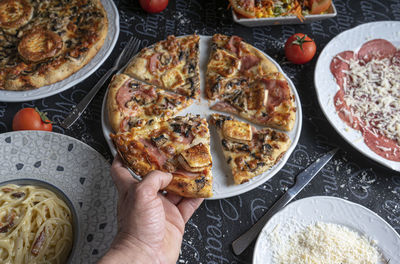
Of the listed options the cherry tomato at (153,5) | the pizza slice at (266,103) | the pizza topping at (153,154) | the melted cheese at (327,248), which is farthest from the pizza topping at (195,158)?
the cherry tomato at (153,5)

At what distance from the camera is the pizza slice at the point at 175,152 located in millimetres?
3393

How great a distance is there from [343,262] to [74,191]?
268cm

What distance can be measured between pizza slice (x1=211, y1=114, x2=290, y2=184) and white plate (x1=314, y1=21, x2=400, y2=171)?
725 mm

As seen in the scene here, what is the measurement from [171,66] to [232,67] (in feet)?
2.55

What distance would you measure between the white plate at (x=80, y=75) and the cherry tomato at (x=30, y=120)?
0.26 m

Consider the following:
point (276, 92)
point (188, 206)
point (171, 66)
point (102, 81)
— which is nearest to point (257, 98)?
point (276, 92)

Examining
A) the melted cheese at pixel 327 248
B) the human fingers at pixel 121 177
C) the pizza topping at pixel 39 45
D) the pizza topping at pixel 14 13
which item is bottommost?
the melted cheese at pixel 327 248

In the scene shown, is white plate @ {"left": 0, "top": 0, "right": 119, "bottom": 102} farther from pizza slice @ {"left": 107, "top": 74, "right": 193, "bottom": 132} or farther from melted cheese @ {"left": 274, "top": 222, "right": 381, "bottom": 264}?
melted cheese @ {"left": 274, "top": 222, "right": 381, "bottom": 264}

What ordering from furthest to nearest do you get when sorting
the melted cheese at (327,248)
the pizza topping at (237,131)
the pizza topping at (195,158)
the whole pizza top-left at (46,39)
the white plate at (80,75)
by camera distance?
1. the whole pizza top-left at (46,39)
2. the white plate at (80,75)
3. the pizza topping at (237,131)
4. the pizza topping at (195,158)
5. the melted cheese at (327,248)

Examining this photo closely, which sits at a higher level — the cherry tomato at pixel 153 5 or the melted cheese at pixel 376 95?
the cherry tomato at pixel 153 5

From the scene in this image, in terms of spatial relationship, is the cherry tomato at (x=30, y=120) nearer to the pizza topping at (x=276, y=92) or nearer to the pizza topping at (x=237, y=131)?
the pizza topping at (x=237, y=131)

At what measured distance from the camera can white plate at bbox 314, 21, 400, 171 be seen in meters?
3.88

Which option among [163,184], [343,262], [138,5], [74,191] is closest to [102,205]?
[74,191]

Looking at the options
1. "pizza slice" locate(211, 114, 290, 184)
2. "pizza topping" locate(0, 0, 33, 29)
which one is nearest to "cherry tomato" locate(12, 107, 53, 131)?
"pizza topping" locate(0, 0, 33, 29)
